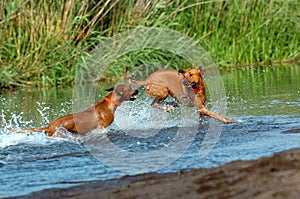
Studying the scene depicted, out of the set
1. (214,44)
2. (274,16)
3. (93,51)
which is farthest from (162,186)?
(274,16)

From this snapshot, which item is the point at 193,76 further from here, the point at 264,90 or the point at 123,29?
the point at 123,29

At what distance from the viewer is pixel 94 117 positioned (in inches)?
323

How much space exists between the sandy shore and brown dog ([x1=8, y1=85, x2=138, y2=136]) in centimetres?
244

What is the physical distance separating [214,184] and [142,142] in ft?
9.43

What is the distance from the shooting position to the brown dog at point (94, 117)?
318 inches

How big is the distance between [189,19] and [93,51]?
244cm

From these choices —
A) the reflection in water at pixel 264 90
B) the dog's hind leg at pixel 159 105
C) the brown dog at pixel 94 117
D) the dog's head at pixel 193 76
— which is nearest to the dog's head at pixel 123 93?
the brown dog at pixel 94 117

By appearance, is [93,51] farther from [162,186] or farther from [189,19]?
[162,186]

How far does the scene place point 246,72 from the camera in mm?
15172

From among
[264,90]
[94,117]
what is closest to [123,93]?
[94,117]

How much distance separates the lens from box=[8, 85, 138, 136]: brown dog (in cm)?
807

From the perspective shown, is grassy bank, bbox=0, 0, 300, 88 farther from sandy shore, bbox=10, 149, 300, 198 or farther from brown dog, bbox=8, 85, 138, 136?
sandy shore, bbox=10, 149, 300, 198

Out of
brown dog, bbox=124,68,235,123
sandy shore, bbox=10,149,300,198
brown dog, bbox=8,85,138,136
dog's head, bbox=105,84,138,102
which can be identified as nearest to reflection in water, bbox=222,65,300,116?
brown dog, bbox=124,68,235,123

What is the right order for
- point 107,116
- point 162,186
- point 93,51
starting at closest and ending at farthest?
point 162,186, point 107,116, point 93,51
